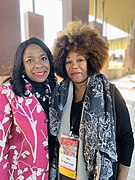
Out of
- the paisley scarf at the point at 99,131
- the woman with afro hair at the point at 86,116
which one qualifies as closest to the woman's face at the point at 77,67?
the woman with afro hair at the point at 86,116

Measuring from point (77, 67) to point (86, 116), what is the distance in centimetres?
28

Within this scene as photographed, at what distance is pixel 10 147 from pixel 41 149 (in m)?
0.16

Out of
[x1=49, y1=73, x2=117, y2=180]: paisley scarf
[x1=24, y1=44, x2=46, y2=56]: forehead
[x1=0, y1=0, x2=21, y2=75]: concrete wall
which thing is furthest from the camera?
[x1=0, y1=0, x2=21, y2=75]: concrete wall

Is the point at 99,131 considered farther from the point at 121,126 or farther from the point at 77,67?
the point at 77,67

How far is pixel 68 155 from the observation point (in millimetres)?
974

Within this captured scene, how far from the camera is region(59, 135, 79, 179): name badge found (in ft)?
3.13

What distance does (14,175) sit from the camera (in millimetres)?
990

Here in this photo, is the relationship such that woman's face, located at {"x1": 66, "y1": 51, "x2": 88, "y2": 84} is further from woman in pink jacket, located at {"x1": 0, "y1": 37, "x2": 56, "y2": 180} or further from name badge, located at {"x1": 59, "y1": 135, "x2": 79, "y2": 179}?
name badge, located at {"x1": 59, "y1": 135, "x2": 79, "y2": 179}

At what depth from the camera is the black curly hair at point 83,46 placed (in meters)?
1.00

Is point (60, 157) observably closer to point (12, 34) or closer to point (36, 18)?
point (12, 34)

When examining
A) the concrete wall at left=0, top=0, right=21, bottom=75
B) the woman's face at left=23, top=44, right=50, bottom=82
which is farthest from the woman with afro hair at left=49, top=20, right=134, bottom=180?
the concrete wall at left=0, top=0, right=21, bottom=75

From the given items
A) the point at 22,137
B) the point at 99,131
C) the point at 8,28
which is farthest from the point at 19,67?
the point at 8,28

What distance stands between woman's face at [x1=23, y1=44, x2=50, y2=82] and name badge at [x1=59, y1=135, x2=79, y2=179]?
363 millimetres

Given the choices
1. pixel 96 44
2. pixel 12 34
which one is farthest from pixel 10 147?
pixel 12 34
